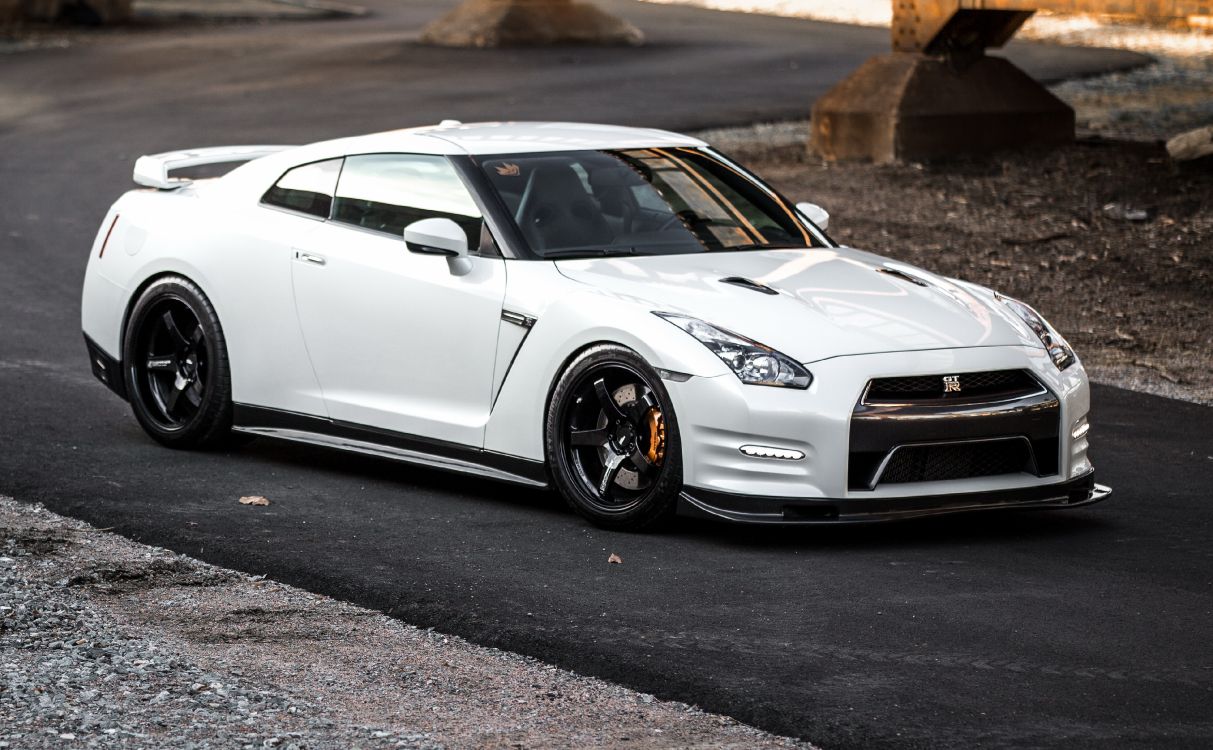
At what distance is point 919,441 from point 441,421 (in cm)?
196

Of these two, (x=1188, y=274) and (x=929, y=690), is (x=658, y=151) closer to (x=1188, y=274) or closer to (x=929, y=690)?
(x=929, y=690)

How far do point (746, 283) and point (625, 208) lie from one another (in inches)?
33.1

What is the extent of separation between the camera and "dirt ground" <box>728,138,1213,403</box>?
12.0 metres

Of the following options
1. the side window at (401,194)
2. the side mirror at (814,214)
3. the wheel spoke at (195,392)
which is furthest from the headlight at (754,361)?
the wheel spoke at (195,392)

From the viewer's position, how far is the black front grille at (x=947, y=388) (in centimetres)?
688

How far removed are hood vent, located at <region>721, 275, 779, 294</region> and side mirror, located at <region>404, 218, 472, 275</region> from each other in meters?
1.03

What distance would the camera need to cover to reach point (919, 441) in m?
6.84

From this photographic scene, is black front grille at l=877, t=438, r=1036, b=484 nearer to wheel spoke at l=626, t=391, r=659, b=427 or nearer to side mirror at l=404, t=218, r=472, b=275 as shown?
wheel spoke at l=626, t=391, r=659, b=427

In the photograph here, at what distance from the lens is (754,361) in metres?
6.89

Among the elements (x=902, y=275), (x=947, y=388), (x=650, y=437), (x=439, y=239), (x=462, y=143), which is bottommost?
(x=650, y=437)

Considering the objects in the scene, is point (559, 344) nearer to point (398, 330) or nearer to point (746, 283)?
point (746, 283)

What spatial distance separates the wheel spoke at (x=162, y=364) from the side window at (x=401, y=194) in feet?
3.64

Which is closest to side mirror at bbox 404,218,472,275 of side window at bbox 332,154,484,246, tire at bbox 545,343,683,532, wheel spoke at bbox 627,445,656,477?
side window at bbox 332,154,484,246

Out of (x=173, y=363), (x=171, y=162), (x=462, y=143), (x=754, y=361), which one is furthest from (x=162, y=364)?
(x=754, y=361)
